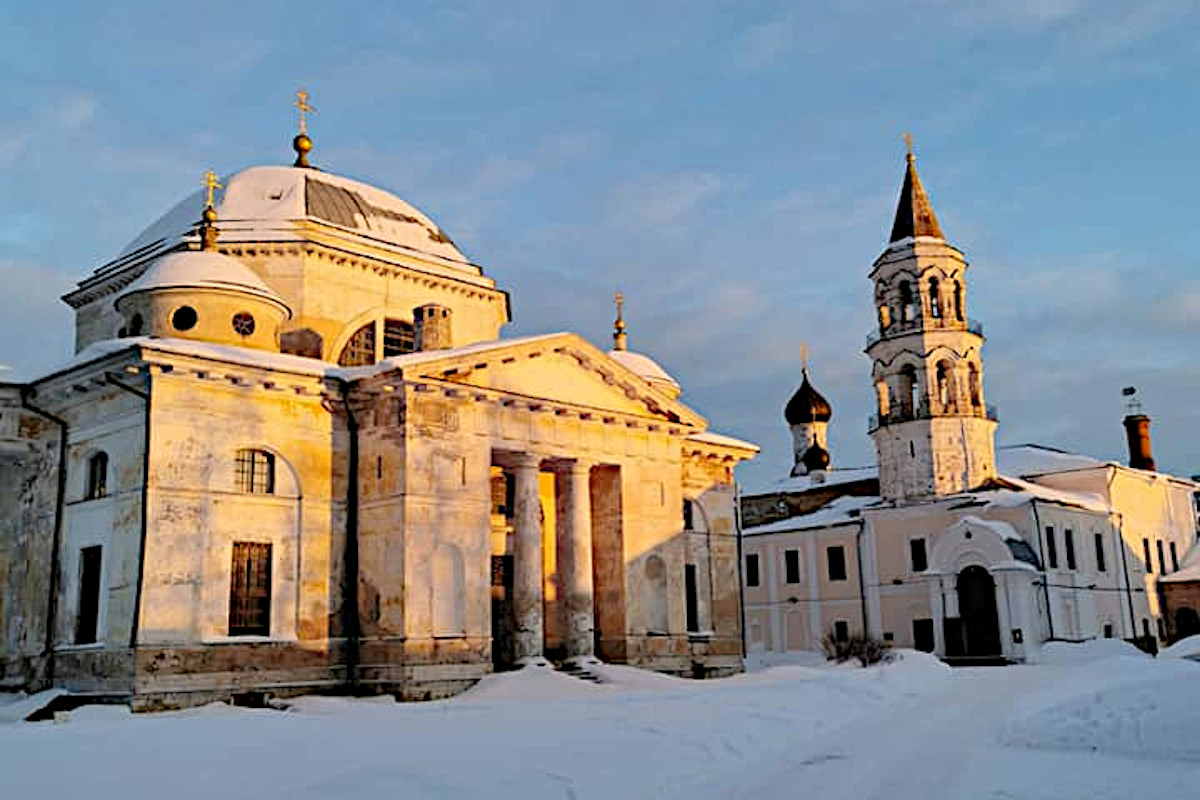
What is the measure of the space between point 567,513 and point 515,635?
3.12 metres

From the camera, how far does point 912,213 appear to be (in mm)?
46000

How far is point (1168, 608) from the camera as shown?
4872cm

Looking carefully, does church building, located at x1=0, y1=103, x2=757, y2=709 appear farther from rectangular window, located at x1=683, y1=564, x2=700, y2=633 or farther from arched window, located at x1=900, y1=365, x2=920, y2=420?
arched window, located at x1=900, y1=365, x2=920, y2=420

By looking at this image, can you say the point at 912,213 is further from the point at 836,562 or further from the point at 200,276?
the point at 200,276

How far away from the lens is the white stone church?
1608 inches

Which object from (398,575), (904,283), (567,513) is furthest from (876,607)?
(398,575)

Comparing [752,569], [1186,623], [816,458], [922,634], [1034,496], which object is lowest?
[922,634]

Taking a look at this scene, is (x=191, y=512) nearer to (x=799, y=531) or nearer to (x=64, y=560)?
(x=64, y=560)

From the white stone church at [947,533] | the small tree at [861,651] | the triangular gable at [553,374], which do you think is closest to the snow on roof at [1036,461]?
the white stone church at [947,533]

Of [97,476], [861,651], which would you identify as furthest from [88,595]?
[861,651]

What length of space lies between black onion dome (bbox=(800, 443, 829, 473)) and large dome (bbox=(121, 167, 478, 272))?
32148 millimetres

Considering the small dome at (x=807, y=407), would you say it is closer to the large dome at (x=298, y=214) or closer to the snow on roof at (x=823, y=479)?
the snow on roof at (x=823, y=479)

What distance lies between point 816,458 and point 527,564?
3725 cm

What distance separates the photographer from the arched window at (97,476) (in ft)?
71.3
